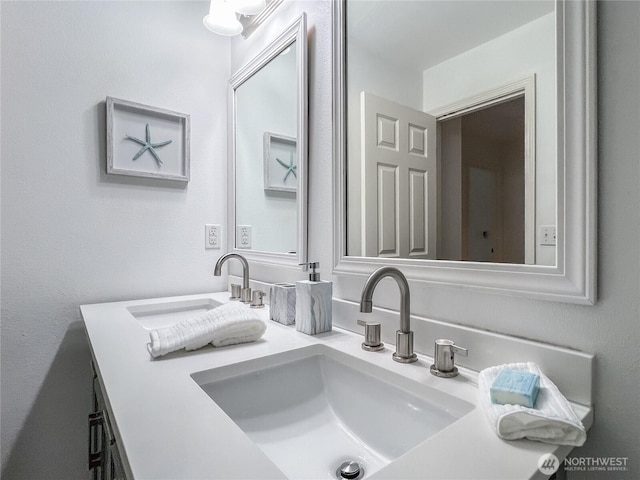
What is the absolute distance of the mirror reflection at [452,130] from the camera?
2.03 feet

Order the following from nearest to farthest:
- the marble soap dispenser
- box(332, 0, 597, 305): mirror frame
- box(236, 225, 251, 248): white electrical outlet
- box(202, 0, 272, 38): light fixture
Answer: box(332, 0, 597, 305): mirror frame, the marble soap dispenser, box(202, 0, 272, 38): light fixture, box(236, 225, 251, 248): white electrical outlet

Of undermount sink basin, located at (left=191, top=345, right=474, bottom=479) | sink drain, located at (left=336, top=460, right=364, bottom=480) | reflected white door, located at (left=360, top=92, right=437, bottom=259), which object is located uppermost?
reflected white door, located at (left=360, top=92, right=437, bottom=259)

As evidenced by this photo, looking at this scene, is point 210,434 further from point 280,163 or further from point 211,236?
point 211,236

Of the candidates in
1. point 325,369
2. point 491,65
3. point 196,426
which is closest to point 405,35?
point 491,65

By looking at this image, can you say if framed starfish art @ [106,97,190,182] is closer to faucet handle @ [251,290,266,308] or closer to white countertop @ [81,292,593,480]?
faucet handle @ [251,290,266,308]

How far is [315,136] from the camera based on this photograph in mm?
1125

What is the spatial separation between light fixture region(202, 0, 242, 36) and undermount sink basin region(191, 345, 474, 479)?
48.8 inches

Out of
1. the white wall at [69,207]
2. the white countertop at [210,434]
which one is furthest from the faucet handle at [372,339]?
the white wall at [69,207]

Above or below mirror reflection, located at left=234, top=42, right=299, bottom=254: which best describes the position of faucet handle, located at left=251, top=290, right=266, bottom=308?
below

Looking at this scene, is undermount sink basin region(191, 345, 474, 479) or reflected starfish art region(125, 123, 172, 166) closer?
undermount sink basin region(191, 345, 474, 479)

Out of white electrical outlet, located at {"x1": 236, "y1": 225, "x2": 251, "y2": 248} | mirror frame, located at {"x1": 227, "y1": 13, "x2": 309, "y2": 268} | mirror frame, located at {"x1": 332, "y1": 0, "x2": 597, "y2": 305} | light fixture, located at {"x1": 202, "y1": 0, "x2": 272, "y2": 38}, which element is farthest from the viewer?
white electrical outlet, located at {"x1": 236, "y1": 225, "x2": 251, "y2": 248}

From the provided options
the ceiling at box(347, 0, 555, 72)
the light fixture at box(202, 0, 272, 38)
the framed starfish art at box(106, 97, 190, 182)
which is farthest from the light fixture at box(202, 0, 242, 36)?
the ceiling at box(347, 0, 555, 72)

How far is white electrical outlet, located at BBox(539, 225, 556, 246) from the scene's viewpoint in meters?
0.59

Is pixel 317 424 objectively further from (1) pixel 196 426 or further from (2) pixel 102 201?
(2) pixel 102 201
